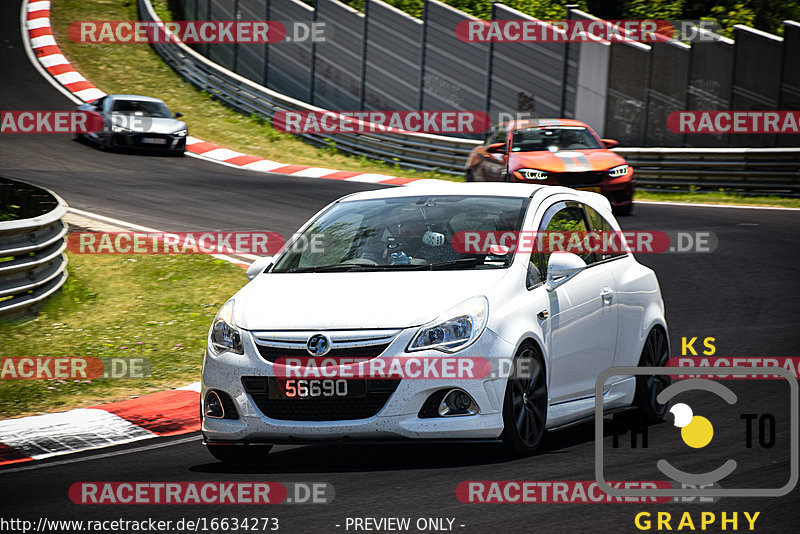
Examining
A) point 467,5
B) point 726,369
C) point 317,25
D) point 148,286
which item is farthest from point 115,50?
point 726,369

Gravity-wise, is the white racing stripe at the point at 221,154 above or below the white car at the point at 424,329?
below

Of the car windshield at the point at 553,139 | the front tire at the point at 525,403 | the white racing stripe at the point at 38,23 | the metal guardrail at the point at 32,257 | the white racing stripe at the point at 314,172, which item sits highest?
the front tire at the point at 525,403

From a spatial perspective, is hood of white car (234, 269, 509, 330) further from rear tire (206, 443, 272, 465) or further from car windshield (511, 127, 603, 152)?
car windshield (511, 127, 603, 152)

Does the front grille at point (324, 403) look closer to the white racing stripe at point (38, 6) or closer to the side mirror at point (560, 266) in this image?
the side mirror at point (560, 266)

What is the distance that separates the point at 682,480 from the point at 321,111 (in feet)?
81.3

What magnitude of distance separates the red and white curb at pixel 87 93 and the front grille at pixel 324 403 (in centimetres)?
1754

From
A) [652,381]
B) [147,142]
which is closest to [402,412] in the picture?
[652,381]

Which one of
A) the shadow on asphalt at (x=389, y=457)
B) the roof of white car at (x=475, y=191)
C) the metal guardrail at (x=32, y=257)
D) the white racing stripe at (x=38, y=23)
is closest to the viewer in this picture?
the shadow on asphalt at (x=389, y=457)

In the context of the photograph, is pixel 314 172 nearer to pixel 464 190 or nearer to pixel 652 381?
pixel 464 190

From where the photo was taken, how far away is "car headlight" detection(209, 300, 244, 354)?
6.65 metres

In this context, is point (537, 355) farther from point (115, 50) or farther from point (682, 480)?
point (115, 50)

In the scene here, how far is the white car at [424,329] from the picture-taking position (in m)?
6.35

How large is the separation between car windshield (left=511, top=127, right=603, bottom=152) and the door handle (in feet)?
37.4

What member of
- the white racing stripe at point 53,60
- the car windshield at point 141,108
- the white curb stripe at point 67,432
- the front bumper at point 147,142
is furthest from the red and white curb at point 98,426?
the white racing stripe at point 53,60
